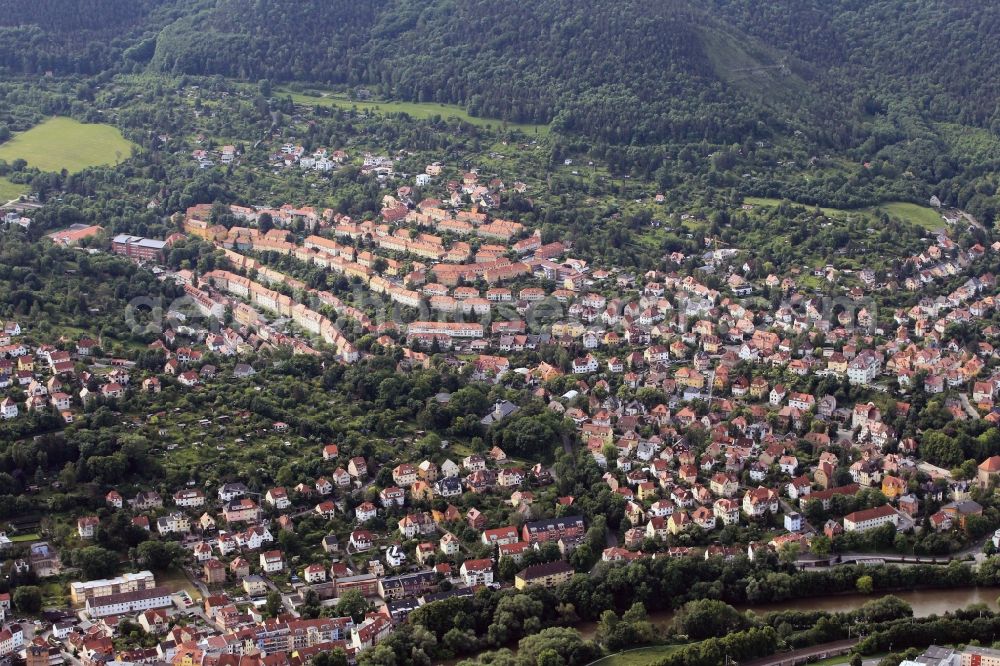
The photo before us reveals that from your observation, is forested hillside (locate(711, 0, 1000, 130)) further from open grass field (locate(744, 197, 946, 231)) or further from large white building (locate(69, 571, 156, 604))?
large white building (locate(69, 571, 156, 604))

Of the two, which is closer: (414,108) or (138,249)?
(138,249)

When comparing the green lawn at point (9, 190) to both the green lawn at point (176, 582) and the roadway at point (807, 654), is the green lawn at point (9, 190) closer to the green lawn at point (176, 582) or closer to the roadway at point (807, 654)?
the green lawn at point (176, 582)

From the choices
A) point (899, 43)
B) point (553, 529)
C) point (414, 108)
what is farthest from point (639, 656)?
point (899, 43)

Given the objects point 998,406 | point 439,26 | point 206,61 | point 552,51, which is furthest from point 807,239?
point 206,61

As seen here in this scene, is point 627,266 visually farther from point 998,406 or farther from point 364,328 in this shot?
point 998,406

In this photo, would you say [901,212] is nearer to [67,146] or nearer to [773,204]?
[773,204]

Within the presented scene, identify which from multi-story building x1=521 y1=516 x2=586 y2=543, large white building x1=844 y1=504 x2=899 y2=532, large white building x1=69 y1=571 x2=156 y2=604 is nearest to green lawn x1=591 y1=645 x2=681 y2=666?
multi-story building x1=521 y1=516 x2=586 y2=543

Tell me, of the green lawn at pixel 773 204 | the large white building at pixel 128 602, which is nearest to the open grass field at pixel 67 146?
the green lawn at pixel 773 204
